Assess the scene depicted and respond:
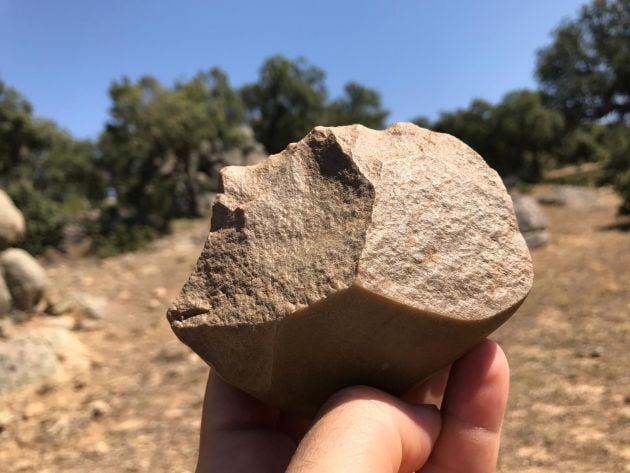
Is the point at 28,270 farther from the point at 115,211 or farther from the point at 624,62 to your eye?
the point at 624,62

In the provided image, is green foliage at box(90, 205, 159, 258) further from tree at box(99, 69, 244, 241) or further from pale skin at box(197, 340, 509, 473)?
pale skin at box(197, 340, 509, 473)

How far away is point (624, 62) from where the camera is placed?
23.3 meters

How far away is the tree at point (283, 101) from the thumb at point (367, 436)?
28.8m

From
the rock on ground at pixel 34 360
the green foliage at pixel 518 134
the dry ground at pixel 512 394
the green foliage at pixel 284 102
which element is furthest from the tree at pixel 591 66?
the rock on ground at pixel 34 360

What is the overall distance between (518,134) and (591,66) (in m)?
5.29

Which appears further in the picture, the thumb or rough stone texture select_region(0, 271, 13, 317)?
rough stone texture select_region(0, 271, 13, 317)

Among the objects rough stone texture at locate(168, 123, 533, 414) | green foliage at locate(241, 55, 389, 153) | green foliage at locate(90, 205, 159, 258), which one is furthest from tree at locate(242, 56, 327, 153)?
rough stone texture at locate(168, 123, 533, 414)

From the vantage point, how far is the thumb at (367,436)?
167 centimetres

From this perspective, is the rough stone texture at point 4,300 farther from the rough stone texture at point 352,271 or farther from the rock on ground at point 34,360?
the rough stone texture at point 352,271

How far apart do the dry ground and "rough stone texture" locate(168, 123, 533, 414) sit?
203cm

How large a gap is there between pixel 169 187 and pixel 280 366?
17.0m

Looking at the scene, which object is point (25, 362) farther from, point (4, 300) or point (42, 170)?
point (42, 170)

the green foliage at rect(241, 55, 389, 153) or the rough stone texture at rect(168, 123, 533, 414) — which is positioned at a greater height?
the green foliage at rect(241, 55, 389, 153)

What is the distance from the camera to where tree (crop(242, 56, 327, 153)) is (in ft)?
102
